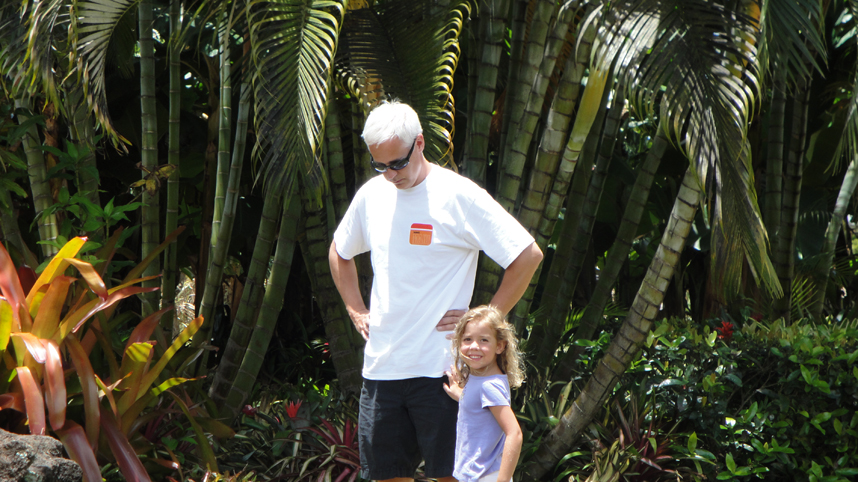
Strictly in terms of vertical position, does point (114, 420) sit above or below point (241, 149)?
below

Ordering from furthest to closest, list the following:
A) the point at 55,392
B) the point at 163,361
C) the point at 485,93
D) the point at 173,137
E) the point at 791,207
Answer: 1. the point at 791,207
2. the point at 173,137
3. the point at 485,93
4. the point at 163,361
5. the point at 55,392

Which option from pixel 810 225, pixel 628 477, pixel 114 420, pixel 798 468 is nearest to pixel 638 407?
pixel 628 477

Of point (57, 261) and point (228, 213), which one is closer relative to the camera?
point (57, 261)

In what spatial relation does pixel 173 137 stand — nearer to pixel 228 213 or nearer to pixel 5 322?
pixel 228 213

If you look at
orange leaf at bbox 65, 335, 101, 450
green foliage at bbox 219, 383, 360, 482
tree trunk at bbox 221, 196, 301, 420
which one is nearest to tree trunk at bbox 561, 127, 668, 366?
green foliage at bbox 219, 383, 360, 482

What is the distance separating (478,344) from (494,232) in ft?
1.03

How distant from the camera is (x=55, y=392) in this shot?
7.86 feet

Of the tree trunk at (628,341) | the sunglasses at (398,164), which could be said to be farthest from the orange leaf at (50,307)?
the tree trunk at (628,341)

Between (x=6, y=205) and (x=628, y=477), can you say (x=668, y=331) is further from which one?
(x=6, y=205)

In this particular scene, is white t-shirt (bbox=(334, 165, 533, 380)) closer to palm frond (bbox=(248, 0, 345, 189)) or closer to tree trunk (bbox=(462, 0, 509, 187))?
palm frond (bbox=(248, 0, 345, 189))

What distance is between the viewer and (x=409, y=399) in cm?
196

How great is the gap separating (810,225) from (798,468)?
9.08ft

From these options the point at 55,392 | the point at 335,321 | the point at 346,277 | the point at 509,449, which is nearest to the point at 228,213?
the point at 335,321

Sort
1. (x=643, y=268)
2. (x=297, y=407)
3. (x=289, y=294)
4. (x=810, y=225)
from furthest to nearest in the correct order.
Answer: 1. (x=643, y=268)
2. (x=289, y=294)
3. (x=810, y=225)
4. (x=297, y=407)
